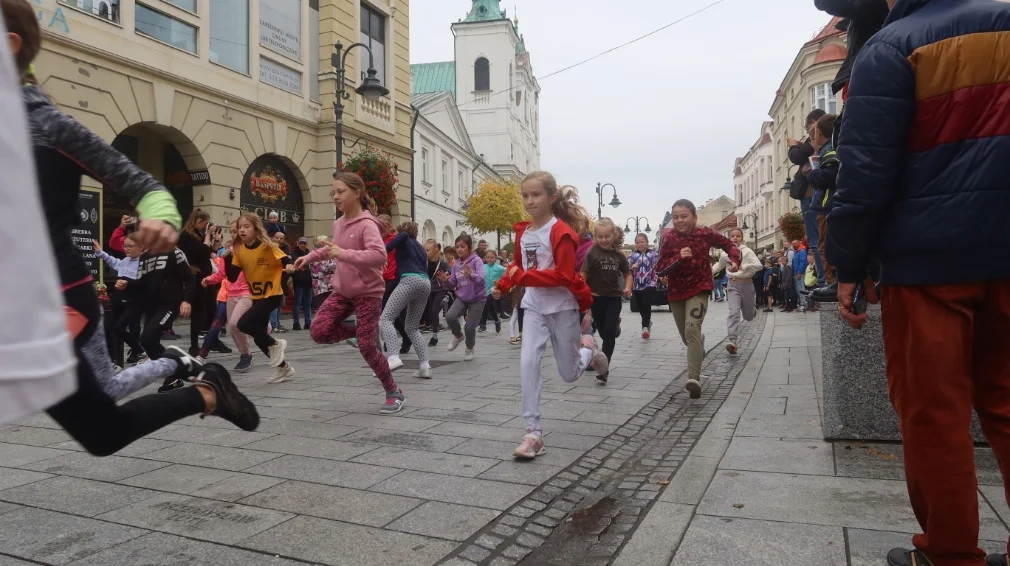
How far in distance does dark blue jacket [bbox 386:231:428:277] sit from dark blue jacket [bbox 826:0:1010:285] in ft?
18.6

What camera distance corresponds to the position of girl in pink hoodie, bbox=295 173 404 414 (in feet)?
18.8

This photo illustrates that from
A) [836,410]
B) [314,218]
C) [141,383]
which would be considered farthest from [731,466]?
[314,218]

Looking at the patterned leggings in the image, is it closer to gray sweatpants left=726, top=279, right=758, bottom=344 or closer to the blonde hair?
the blonde hair

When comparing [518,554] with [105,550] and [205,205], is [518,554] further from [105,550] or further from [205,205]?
[205,205]

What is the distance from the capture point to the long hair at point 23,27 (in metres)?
1.93

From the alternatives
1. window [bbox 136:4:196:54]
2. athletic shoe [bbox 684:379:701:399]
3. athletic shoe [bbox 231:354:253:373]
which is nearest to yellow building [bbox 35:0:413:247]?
window [bbox 136:4:196:54]

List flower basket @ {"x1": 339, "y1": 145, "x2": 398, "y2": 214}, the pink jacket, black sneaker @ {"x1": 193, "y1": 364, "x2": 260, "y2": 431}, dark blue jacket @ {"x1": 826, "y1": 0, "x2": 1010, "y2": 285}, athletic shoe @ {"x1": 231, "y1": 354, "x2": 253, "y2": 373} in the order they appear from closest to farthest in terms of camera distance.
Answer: dark blue jacket @ {"x1": 826, "y1": 0, "x2": 1010, "y2": 285}, black sneaker @ {"x1": 193, "y1": 364, "x2": 260, "y2": 431}, the pink jacket, athletic shoe @ {"x1": 231, "y1": 354, "x2": 253, "y2": 373}, flower basket @ {"x1": 339, "y1": 145, "x2": 398, "y2": 214}

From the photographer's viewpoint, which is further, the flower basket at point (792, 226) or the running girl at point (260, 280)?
the flower basket at point (792, 226)

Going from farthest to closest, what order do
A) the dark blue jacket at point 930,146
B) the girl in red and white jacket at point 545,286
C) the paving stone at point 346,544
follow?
the girl in red and white jacket at point 545,286, the paving stone at point 346,544, the dark blue jacket at point 930,146

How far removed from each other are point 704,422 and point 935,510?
3.14m

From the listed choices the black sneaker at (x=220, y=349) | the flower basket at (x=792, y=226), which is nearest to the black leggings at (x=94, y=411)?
the black sneaker at (x=220, y=349)

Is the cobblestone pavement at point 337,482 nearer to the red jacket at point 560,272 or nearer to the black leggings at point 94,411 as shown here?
the black leggings at point 94,411

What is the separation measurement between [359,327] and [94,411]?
358cm

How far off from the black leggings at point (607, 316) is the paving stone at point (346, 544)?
5251mm
